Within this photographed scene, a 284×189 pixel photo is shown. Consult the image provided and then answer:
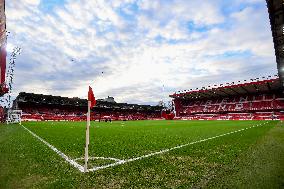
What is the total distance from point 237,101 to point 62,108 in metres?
46.4

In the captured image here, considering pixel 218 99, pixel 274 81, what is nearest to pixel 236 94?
pixel 218 99

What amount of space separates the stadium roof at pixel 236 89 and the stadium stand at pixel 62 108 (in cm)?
2047

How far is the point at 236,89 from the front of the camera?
2217 inches

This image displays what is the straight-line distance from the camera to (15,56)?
2211 inches

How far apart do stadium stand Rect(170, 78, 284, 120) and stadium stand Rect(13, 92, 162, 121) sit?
18380 millimetres

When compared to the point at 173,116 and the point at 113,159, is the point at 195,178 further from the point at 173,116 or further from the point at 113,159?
the point at 173,116

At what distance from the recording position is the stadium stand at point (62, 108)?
2282 inches

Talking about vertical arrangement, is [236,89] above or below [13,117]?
above

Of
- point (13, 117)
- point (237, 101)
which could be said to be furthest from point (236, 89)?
point (13, 117)

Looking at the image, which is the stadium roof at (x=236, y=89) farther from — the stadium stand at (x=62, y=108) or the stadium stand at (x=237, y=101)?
the stadium stand at (x=62, y=108)

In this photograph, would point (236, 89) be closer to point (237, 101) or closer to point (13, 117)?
point (237, 101)

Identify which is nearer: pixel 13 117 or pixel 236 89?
pixel 13 117

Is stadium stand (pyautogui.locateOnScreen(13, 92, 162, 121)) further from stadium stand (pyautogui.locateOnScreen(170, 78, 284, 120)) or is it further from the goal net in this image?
stadium stand (pyautogui.locateOnScreen(170, 78, 284, 120))

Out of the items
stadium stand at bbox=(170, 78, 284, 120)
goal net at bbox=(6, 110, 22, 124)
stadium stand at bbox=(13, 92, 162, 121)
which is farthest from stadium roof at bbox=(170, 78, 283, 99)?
goal net at bbox=(6, 110, 22, 124)
